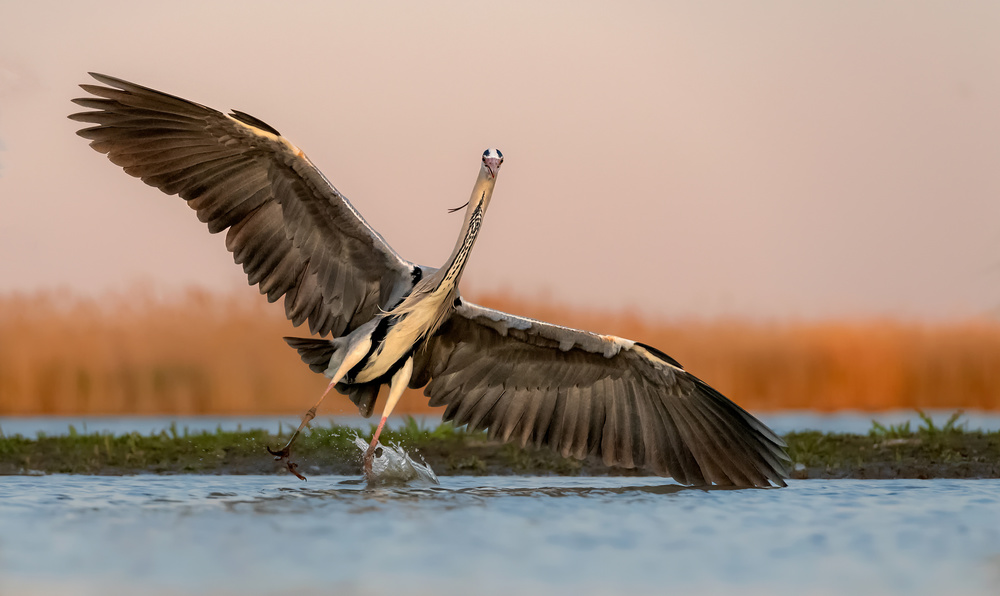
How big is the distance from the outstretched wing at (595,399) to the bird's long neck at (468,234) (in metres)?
0.53

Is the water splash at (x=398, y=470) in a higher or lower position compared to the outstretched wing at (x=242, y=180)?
lower

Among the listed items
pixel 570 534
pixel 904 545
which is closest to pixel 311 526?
pixel 570 534

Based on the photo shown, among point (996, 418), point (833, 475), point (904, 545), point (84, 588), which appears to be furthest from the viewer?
point (996, 418)

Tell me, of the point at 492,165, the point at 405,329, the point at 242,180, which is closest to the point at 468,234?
the point at 492,165

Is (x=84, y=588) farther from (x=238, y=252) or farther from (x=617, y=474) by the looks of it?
(x=617, y=474)

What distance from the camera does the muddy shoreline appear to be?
1166cm

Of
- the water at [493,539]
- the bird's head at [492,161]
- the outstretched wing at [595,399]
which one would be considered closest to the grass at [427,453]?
the water at [493,539]

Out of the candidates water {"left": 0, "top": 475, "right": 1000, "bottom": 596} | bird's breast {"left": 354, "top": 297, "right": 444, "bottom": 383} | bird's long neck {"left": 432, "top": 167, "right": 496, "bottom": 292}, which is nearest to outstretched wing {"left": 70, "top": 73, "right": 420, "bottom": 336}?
bird's breast {"left": 354, "top": 297, "right": 444, "bottom": 383}

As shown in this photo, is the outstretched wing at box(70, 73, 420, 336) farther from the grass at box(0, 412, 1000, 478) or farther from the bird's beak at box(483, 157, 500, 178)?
the grass at box(0, 412, 1000, 478)

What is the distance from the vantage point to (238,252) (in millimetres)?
9781

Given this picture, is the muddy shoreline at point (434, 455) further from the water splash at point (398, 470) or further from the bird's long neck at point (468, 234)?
the bird's long neck at point (468, 234)

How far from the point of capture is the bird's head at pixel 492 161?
9.48 metres

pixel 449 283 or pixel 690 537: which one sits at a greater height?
pixel 449 283

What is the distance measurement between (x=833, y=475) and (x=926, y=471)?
1.01 metres
